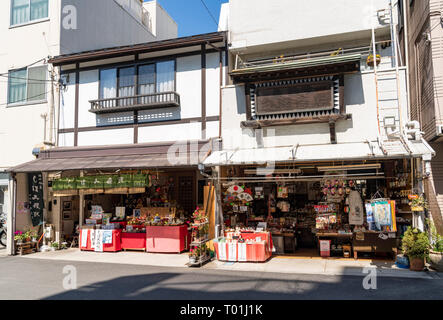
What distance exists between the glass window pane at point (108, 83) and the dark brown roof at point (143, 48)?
0.71 meters

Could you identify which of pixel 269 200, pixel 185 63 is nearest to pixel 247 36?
pixel 185 63

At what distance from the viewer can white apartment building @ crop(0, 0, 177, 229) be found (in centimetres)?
1667

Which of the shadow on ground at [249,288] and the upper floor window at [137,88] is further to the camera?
the upper floor window at [137,88]

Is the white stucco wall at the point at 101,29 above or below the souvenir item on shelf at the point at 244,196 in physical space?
above

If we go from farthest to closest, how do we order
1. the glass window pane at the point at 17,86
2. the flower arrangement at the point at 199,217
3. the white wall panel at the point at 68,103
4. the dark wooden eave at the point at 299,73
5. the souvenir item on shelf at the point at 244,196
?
1. the glass window pane at the point at 17,86
2. the white wall panel at the point at 68,103
3. the souvenir item on shelf at the point at 244,196
4. the flower arrangement at the point at 199,217
5. the dark wooden eave at the point at 299,73

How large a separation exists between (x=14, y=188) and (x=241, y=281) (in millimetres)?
10979

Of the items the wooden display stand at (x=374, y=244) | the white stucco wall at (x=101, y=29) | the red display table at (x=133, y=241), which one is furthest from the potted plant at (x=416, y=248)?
the white stucco wall at (x=101, y=29)

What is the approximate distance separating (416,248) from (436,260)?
0.66 meters

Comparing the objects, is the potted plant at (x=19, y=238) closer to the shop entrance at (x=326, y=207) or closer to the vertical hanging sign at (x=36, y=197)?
the vertical hanging sign at (x=36, y=197)

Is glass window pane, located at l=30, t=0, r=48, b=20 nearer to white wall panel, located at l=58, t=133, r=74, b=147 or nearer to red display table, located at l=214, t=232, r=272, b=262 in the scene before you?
white wall panel, located at l=58, t=133, r=74, b=147

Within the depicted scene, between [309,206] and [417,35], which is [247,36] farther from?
[309,206]

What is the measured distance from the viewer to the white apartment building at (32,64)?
16.7 m

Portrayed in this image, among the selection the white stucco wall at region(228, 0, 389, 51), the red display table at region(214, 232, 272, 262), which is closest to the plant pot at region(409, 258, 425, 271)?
the red display table at region(214, 232, 272, 262)
